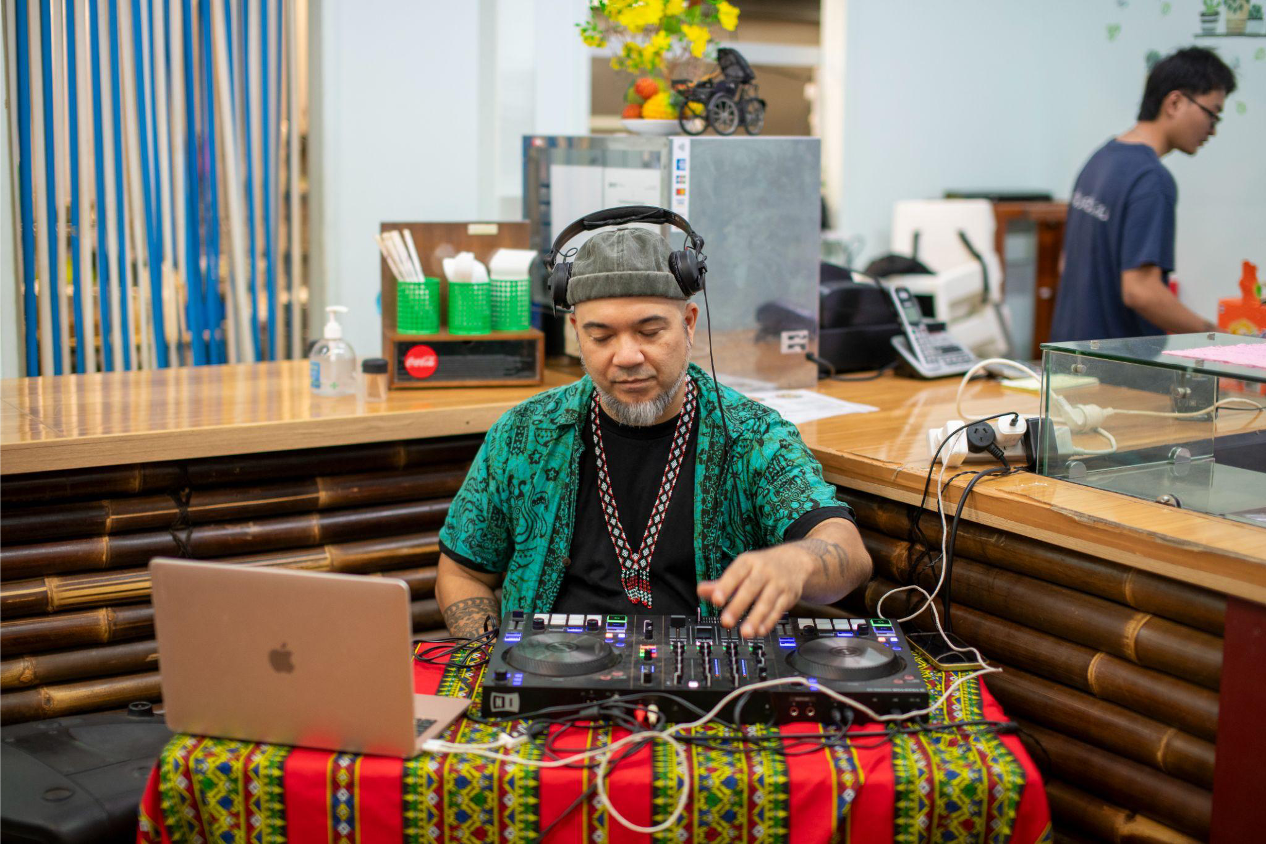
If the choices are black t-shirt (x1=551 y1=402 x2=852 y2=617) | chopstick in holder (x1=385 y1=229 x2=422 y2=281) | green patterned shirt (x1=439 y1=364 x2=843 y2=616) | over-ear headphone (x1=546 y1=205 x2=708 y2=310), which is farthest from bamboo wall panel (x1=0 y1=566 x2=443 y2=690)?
chopstick in holder (x1=385 y1=229 x2=422 y2=281)

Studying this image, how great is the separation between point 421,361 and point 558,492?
875 millimetres

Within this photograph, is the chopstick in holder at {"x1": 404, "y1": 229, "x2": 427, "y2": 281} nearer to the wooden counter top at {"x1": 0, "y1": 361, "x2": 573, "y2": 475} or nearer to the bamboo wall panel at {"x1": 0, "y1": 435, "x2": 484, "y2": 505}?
the wooden counter top at {"x1": 0, "y1": 361, "x2": 573, "y2": 475}

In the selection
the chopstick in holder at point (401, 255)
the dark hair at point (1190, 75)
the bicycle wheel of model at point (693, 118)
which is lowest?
the chopstick in holder at point (401, 255)

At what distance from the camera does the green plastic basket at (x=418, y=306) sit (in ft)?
9.63

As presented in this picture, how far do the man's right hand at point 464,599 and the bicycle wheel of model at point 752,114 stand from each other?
1514 millimetres

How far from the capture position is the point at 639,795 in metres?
1.50

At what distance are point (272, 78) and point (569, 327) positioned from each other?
1824 millimetres

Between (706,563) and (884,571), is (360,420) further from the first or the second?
(884,571)

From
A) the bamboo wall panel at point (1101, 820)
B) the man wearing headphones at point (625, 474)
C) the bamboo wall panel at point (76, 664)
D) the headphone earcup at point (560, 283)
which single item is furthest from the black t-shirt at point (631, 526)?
the bamboo wall panel at point (1101, 820)

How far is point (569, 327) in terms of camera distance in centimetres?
324

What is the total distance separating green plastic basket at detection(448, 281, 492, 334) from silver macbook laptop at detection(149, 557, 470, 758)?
155cm

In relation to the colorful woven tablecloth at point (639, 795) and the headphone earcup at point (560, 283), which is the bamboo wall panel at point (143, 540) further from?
the colorful woven tablecloth at point (639, 795)

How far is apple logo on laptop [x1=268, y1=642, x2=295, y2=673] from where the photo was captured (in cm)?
147

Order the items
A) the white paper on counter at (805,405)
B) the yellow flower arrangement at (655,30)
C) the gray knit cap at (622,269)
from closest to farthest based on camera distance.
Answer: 1. the gray knit cap at (622,269)
2. the white paper on counter at (805,405)
3. the yellow flower arrangement at (655,30)
